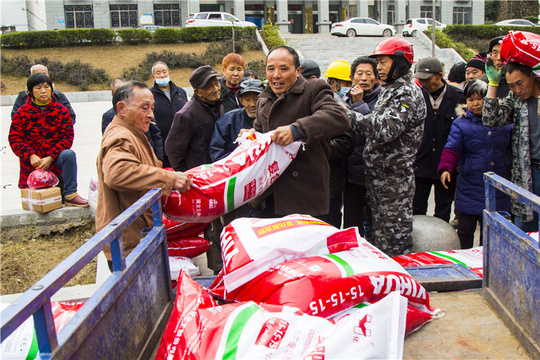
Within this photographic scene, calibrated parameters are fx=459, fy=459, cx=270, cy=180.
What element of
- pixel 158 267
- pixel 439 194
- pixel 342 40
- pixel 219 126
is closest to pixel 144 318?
pixel 158 267

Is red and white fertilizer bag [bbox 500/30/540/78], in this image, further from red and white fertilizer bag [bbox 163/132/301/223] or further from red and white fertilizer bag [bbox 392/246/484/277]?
red and white fertilizer bag [bbox 163/132/301/223]


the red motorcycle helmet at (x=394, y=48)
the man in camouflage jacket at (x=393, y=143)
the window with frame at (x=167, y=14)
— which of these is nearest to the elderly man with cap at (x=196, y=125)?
the man in camouflage jacket at (x=393, y=143)

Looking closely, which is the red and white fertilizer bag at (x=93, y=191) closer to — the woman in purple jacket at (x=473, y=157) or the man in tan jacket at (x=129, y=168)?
the man in tan jacket at (x=129, y=168)

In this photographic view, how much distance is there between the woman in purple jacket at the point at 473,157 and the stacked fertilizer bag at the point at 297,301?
191cm

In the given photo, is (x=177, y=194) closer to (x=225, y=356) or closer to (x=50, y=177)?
(x=225, y=356)

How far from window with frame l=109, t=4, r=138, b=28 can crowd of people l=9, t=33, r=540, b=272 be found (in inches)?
1445

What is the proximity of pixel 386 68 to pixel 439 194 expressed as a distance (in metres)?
1.91

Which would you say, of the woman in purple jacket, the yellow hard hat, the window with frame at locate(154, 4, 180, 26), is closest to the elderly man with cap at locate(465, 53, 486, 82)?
the woman in purple jacket

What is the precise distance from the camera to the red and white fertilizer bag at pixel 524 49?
9.05ft

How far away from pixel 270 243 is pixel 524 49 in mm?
1986

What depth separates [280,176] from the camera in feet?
9.94

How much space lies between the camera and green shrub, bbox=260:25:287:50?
25031mm

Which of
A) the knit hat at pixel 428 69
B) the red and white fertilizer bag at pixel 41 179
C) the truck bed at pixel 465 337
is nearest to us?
the truck bed at pixel 465 337

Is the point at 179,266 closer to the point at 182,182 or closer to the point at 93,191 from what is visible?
the point at 182,182
